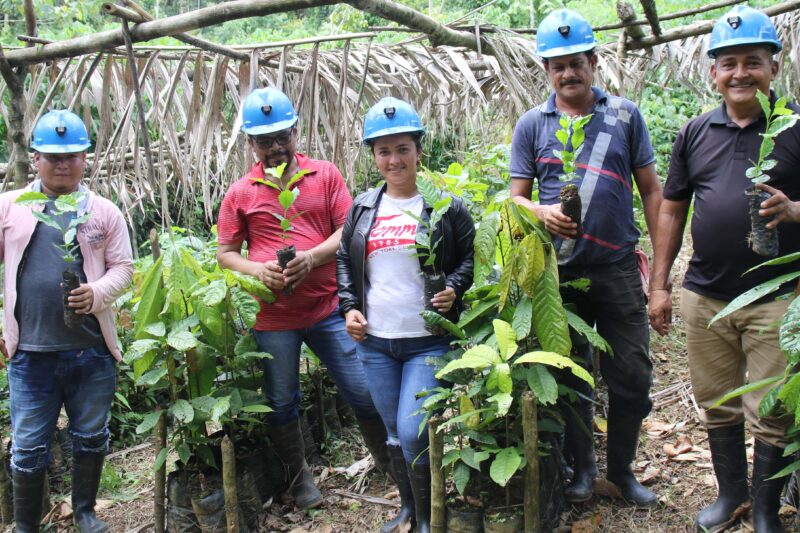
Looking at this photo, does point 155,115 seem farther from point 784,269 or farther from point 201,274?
point 784,269

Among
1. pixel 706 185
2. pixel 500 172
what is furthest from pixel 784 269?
pixel 500 172

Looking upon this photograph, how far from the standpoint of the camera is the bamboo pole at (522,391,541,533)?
8.14 feet

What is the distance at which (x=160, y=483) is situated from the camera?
3062 millimetres

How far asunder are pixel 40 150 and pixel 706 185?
109 inches

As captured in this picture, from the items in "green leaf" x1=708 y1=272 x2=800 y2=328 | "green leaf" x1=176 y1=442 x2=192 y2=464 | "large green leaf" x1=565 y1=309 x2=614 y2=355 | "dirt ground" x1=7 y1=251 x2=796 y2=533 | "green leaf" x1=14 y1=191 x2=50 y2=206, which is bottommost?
"dirt ground" x1=7 y1=251 x2=796 y2=533

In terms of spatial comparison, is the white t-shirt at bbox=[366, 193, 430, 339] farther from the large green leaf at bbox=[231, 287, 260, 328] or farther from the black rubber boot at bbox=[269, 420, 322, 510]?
the black rubber boot at bbox=[269, 420, 322, 510]

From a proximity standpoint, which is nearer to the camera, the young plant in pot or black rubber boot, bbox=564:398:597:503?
the young plant in pot

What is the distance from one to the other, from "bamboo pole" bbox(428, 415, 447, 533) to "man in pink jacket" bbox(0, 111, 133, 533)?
1.57 metres

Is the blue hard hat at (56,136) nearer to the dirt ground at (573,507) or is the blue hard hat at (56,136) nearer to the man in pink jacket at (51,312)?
the man in pink jacket at (51,312)

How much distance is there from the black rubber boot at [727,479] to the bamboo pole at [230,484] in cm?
189

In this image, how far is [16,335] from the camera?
3098mm

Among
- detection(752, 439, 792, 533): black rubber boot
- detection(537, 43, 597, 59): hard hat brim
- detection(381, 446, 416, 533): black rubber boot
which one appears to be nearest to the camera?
detection(752, 439, 792, 533): black rubber boot

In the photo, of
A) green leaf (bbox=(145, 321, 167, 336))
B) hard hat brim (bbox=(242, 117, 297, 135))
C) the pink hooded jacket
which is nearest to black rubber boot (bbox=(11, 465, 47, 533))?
the pink hooded jacket

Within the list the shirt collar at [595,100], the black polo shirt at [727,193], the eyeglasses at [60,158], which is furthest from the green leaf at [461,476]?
the eyeglasses at [60,158]
